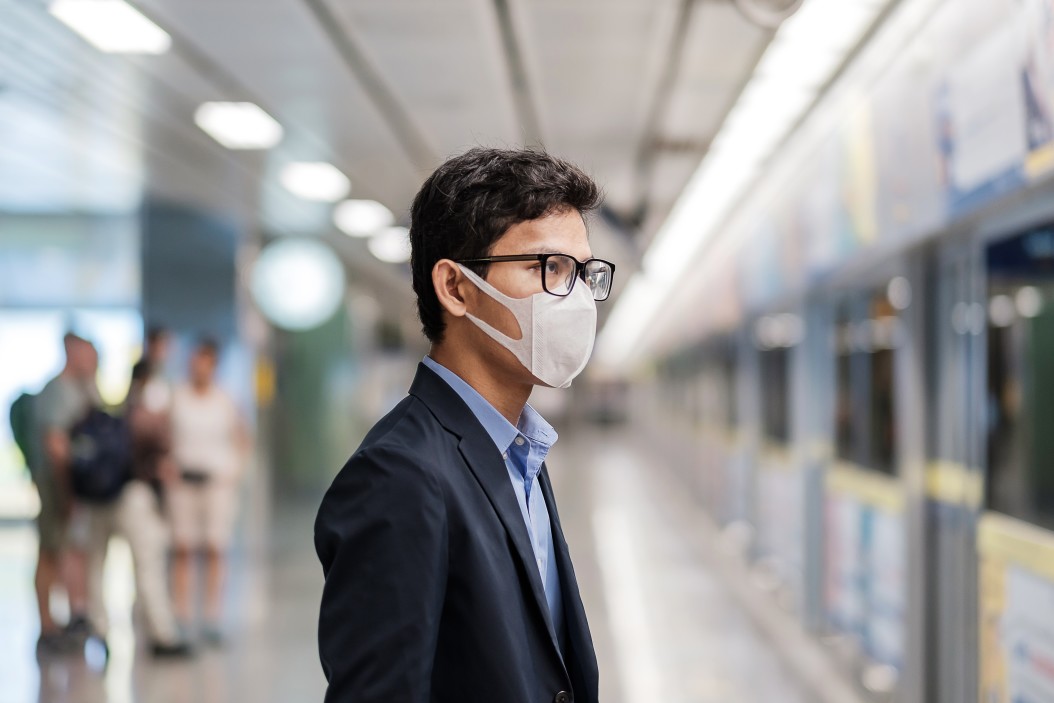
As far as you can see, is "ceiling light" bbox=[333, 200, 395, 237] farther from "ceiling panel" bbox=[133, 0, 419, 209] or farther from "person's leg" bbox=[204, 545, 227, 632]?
"person's leg" bbox=[204, 545, 227, 632]

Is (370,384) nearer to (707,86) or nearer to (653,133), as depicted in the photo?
(653,133)

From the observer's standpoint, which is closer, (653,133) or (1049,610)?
(1049,610)

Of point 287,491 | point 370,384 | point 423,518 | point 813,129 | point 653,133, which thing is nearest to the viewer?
point 423,518

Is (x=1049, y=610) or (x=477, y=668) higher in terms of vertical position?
(x=477, y=668)

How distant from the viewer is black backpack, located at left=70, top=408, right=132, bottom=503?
19.8ft

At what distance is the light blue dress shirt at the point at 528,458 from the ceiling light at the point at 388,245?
8.15 m

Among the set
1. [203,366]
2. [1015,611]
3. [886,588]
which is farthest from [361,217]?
[1015,611]

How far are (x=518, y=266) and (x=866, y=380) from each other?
5.09 meters

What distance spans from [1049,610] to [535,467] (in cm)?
244

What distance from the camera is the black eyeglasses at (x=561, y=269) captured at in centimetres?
147

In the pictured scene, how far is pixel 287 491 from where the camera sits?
40.3ft

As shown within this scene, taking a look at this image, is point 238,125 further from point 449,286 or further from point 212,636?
point 449,286

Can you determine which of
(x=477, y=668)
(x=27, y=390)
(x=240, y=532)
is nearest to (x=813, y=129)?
(x=27, y=390)

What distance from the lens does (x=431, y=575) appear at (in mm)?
1232
